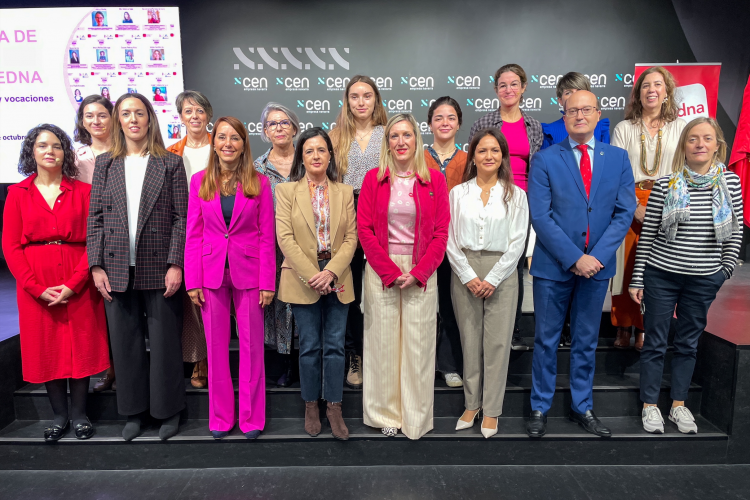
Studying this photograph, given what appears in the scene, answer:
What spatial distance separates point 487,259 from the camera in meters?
2.37

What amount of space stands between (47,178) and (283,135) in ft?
4.35

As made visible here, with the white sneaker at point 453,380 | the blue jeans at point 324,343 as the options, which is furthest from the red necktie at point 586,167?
the blue jeans at point 324,343

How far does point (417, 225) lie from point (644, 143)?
168 centimetres

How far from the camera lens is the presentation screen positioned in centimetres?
496

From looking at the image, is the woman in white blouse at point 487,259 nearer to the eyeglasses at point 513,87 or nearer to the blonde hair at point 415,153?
the blonde hair at point 415,153

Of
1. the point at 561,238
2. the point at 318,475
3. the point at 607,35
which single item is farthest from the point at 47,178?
the point at 607,35

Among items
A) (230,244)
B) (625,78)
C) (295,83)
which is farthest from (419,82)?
(230,244)

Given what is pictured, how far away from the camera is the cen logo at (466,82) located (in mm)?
5195

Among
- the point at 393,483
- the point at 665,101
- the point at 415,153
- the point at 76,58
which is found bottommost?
the point at 393,483

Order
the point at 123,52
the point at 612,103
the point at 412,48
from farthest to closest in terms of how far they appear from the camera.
A: the point at 612,103 → the point at 412,48 → the point at 123,52

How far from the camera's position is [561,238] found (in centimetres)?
233

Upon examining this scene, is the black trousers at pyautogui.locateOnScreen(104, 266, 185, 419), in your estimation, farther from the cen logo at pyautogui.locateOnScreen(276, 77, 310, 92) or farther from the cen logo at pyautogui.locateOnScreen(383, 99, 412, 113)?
the cen logo at pyautogui.locateOnScreen(383, 99, 412, 113)

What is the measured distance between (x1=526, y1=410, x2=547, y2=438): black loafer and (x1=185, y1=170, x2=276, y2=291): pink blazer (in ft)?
5.39

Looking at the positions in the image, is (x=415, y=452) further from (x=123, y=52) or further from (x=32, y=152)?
(x=123, y=52)
